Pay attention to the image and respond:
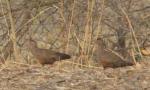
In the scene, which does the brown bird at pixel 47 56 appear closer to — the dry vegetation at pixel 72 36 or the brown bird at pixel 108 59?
the dry vegetation at pixel 72 36

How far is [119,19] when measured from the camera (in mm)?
7676

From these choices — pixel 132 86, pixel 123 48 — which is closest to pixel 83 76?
pixel 132 86

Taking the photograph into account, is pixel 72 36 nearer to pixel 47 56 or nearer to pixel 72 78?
pixel 47 56

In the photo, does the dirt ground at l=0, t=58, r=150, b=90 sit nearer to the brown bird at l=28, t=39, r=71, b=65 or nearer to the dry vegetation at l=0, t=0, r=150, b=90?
the dry vegetation at l=0, t=0, r=150, b=90

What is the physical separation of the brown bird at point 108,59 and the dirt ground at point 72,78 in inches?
2.7

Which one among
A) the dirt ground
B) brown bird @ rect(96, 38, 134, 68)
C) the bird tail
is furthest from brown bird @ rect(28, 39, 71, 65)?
Result: brown bird @ rect(96, 38, 134, 68)

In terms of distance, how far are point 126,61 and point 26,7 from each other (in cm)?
182

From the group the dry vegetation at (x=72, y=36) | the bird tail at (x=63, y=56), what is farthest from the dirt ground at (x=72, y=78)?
the bird tail at (x=63, y=56)

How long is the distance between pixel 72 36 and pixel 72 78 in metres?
1.21

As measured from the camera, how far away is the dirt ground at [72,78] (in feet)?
19.6

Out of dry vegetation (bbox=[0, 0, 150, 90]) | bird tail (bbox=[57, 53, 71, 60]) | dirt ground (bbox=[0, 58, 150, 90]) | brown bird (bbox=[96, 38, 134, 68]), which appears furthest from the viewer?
bird tail (bbox=[57, 53, 71, 60])

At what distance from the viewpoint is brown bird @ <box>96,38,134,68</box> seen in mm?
6738

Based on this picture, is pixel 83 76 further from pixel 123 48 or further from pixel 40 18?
pixel 40 18

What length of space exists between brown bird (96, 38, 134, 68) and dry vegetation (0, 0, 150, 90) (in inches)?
3.0
